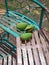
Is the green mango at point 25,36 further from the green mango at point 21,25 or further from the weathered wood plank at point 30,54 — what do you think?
the green mango at point 21,25

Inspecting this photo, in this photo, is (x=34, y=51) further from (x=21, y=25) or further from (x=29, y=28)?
(x=21, y=25)

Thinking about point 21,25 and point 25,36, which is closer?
point 25,36

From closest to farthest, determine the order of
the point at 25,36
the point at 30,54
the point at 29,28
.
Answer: the point at 30,54
the point at 25,36
the point at 29,28

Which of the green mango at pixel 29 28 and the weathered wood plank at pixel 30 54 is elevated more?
the green mango at pixel 29 28

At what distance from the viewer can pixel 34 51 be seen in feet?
12.3

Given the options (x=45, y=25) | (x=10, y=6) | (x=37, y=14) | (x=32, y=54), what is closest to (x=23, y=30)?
(x=32, y=54)

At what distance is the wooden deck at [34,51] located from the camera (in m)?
3.52

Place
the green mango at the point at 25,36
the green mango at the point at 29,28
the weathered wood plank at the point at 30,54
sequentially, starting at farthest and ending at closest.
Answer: the green mango at the point at 29,28, the green mango at the point at 25,36, the weathered wood plank at the point at 30,54

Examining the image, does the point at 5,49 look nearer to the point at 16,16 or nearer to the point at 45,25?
the point at 16,16

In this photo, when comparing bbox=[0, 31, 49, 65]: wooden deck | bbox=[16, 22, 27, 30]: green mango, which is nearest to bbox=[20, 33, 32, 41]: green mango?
bbox=[0, 31, 49, 65]: wooden deck

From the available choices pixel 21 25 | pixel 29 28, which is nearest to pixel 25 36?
pixel 29 28

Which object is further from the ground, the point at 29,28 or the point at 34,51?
the point at 29,28

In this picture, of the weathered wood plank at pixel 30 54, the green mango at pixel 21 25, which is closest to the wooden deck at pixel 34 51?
the weathered wood plank at pixel 30 54

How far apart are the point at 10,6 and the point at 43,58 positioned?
12.2ft
